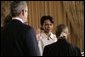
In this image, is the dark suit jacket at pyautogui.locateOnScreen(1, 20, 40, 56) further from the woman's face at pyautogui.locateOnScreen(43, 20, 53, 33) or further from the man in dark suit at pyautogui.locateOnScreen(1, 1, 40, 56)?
the woman's face at pyautogui.locateOnScreen(43, 20, 53, 33)

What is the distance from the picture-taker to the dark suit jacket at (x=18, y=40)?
324 cm

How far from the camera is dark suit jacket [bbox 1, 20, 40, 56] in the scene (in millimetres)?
3238

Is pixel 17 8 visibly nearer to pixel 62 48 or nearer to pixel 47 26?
pixel 62 48

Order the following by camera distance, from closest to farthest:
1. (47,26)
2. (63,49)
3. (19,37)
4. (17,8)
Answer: (19,37)
(17,8)
(63,49)
(47,26)

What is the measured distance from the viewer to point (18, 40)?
129 inches

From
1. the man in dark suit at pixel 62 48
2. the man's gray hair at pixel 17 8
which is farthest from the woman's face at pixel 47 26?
the man's gray hair at pixel 17 8

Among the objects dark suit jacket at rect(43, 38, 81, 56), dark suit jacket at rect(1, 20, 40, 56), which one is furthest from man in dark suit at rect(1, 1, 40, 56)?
dark suit jacket at rect(43, 38, 81, 56)

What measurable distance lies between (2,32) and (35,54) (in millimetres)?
389

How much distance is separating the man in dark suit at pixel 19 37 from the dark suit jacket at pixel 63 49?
890 mm

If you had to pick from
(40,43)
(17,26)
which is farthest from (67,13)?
(17,26)

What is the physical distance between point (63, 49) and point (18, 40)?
1.01 metres

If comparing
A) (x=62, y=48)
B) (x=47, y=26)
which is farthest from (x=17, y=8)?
(x=47, y=26)

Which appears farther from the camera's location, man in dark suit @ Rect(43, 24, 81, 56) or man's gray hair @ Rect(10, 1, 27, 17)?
man in dark suit @ Rect(43, 24, 81, 56)

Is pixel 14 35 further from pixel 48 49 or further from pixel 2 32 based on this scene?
pixel 48 49
